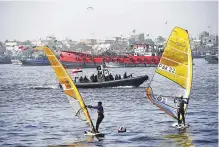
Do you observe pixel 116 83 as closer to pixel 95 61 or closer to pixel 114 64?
pixel 95 61

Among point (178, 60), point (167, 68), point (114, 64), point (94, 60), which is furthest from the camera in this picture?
point (114, 64)

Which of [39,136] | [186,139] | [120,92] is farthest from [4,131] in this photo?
[120,92]

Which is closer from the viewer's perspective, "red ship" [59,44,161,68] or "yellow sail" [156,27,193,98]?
"yellow sail" [156,27,193,98]

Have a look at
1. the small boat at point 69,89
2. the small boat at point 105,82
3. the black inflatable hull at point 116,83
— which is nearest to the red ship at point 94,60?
the black inflatable hull at point 116,83

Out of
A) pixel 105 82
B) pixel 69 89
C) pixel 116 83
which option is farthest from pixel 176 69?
pixel 116 83

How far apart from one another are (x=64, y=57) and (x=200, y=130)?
5592 inches

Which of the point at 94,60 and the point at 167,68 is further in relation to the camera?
the point at 94,60

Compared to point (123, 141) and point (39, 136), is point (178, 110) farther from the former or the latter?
point (39, 136)

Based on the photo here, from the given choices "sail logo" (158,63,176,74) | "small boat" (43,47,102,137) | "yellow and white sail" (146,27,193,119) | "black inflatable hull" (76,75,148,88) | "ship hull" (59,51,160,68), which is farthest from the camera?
"ship hull" (59,51,160,68)

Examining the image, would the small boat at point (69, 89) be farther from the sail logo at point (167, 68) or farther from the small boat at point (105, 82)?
the small boat at point (105, 82)

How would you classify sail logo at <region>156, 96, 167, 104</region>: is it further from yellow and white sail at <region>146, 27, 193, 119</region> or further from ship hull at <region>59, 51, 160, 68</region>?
ship hull at <region>59, 51, 160, 68</region>

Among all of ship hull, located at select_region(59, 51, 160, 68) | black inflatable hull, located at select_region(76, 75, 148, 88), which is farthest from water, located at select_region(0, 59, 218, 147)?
ship hull, located at select_region(59, 51, 160, 68)

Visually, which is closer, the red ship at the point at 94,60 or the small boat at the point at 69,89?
the small boat at the point at 69,89

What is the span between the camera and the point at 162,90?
32250mm
